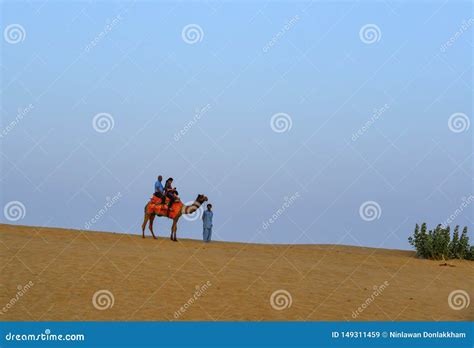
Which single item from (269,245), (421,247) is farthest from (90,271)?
(421,247)

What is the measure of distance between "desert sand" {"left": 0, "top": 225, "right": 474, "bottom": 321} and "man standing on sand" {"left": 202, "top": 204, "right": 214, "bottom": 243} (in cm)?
181

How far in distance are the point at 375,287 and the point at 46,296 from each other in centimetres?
867

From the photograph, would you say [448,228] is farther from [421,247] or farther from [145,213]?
[145,213]
